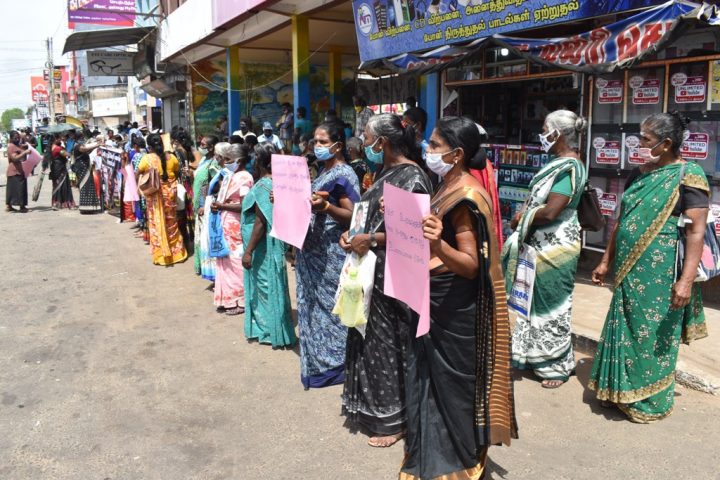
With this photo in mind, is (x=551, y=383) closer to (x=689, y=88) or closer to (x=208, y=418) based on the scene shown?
(x=208, y=418)

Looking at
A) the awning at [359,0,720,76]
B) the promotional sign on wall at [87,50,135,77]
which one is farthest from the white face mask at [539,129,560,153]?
the promotional sign on wall at [87,50,135,77]

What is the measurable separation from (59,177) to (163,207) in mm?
7408

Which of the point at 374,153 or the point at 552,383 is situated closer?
the point at 374,153

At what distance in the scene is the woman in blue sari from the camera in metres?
3.92

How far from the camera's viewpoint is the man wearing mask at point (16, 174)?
43.6 ft

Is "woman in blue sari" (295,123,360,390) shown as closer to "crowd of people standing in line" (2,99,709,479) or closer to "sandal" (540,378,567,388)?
"crowd of people standing in line" (2,99,709,479)

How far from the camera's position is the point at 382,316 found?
128 inches

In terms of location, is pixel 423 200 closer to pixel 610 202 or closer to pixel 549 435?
pixel 549 435

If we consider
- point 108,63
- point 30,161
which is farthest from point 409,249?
point 108,63

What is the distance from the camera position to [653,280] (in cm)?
337

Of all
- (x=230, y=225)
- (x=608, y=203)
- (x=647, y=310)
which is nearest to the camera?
(x=647, y=310)

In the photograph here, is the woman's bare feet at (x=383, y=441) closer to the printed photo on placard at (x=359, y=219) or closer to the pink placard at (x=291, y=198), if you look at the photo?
the printed photo on placard at (x=359, y=219)

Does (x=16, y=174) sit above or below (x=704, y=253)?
above

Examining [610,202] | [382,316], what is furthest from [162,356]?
[610,202]
